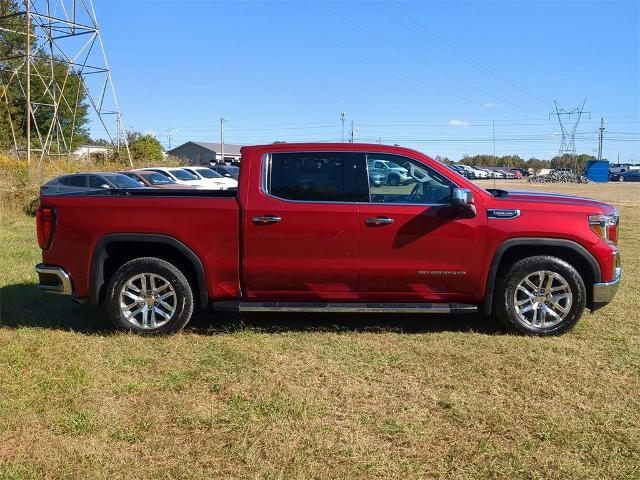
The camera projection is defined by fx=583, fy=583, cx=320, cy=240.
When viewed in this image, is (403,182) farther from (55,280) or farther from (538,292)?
(55,280)

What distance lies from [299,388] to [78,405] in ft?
4.94

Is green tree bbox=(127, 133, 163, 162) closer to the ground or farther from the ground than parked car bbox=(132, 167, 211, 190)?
farther from the ground

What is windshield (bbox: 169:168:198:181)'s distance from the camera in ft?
71.6

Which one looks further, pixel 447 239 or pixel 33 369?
pixel 447 239

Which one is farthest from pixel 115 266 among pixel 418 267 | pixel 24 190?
pixel 24 190

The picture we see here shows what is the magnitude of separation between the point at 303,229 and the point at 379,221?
0.68 m

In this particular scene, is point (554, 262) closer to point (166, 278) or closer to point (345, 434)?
point (345, 434)

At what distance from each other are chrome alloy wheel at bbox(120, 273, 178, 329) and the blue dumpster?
62937mm

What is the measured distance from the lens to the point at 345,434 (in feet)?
11.6

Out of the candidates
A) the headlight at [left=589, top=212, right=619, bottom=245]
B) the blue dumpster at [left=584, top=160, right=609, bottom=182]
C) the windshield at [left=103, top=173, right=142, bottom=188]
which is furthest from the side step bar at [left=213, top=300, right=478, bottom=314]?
the blue dumpster at [left=584, top=160, right=609, bottom=182]

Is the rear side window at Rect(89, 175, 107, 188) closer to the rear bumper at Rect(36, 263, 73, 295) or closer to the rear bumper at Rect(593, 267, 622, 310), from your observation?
the rear bumper at Rect(36, 263, 73, 295)

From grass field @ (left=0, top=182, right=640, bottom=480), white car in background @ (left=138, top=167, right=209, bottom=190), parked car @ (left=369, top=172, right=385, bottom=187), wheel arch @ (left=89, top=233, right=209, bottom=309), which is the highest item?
white car in background @ (left=138, top=167, right=209, bottom=190)

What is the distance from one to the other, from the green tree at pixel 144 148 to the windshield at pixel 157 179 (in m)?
23.8

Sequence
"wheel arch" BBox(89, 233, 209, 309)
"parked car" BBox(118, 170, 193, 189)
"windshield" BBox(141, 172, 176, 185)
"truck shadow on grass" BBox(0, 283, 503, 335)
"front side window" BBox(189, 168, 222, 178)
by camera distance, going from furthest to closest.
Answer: "front side window" BBox(189, 168, 222, 178) < "windshield" BBox(141, 172, 176, 185) < "parked car" BBox(118, 170, 193, 189) < "truck shadow on grass" BBox(0, 283, 503, 335) < "wheel arch" BBox(89, 233, 209, 309)
